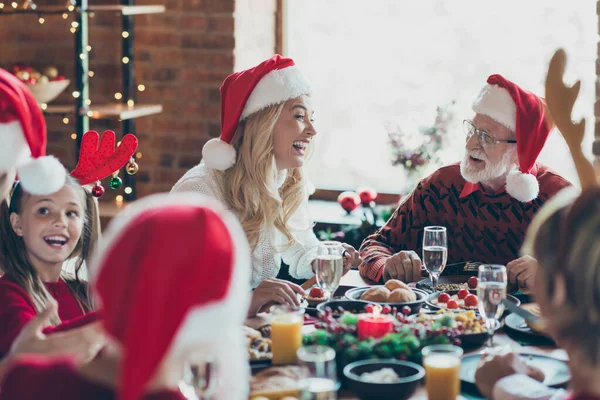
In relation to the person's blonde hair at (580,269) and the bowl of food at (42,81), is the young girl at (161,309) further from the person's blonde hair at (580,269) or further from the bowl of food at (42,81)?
the bowl of food at (42,81)

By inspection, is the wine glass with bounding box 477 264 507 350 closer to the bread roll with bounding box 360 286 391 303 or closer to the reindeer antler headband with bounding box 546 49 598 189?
the bread roll with bounding box 360 286 391 303

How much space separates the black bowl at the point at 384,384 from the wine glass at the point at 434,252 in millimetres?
665

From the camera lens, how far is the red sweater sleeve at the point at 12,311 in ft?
6.63

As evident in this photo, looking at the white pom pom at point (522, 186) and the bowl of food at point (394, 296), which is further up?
the white pom pom at point (522, 186)

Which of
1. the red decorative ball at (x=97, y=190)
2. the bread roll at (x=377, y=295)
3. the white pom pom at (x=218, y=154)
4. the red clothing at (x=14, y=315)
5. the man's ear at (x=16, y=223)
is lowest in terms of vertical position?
the bread roll at (x=377, y=295)

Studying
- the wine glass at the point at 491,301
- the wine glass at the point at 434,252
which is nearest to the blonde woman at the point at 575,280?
the wine glass at the point at 491,301

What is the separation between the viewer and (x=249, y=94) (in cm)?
300

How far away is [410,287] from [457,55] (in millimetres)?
1843

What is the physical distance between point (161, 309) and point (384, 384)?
1.86 ft

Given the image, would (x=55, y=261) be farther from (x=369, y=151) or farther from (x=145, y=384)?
(x=369, y=151)

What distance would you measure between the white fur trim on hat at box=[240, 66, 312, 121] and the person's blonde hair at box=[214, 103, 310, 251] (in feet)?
0.09

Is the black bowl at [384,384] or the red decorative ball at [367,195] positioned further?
the red decorative ball at [367,195]

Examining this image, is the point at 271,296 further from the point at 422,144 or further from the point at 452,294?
the point at 422,144

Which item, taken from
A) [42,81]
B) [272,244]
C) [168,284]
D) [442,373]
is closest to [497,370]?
[442,373]
